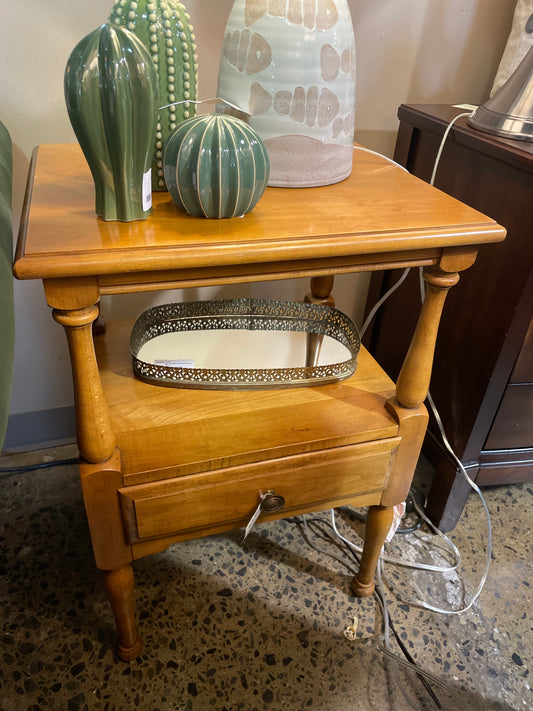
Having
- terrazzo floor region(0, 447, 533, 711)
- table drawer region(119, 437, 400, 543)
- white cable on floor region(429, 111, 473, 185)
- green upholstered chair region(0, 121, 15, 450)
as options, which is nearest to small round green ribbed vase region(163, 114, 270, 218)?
green upholstered chair region(0, 121, 15, 450)

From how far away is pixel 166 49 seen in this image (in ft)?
1.93

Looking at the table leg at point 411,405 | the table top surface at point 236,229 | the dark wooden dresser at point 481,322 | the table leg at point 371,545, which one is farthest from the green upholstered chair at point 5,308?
the dark wooden dresser at point 481,322

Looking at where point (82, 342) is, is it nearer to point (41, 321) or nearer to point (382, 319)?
point (41, 321)

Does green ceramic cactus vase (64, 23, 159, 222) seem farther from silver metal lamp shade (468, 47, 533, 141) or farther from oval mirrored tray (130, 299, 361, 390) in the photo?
silver metal lamp shade (468, 47, 533, 141)

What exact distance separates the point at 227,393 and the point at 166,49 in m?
0.44

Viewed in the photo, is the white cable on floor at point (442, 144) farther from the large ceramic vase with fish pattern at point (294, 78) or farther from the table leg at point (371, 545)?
the table leg at point (371, 545)

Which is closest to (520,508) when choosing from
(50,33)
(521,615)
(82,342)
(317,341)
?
(521,615)

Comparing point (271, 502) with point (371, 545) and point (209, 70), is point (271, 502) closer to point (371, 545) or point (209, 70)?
point (371, 545)

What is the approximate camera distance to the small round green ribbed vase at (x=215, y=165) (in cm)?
54

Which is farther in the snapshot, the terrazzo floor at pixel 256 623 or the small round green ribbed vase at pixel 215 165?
the terrazzo floor at pixel 256 623

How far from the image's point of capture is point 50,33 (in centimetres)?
85

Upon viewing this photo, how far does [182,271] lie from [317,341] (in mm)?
395

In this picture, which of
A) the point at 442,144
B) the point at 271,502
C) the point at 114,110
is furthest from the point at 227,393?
the point at 442,144

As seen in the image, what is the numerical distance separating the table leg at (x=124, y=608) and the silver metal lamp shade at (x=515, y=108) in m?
0.87
